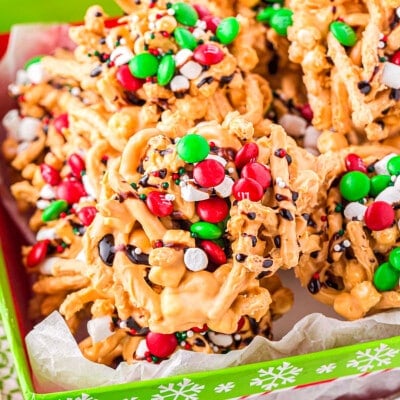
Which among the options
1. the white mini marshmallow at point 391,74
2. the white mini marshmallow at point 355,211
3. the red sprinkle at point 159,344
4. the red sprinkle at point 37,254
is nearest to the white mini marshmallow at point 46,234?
the red sprinkle at point 37,254

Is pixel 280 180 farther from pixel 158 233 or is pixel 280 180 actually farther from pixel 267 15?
pixel 267 15

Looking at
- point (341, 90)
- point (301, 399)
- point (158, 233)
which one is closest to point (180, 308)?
point (158, 233)

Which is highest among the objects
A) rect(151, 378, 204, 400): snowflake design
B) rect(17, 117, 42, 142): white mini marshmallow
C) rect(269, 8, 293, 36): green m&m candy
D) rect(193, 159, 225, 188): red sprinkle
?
rect(269, 8, 293, 36): green m&m candy

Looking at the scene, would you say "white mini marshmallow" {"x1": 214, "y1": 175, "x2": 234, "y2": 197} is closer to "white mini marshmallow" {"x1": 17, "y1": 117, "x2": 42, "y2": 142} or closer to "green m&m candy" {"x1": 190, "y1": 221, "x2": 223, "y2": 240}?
"green m&m candy" {"x1": 190, "y1": 221, "x2": 223, "y2": 240}

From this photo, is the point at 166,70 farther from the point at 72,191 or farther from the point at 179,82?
the point at 72,191

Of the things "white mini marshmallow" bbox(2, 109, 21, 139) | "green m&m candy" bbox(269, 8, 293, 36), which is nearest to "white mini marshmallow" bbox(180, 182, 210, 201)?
"green m&m candy" bbox(269, 8, 293, 36)

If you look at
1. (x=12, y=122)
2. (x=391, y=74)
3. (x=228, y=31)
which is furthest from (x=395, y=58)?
(x=12, y=122)
